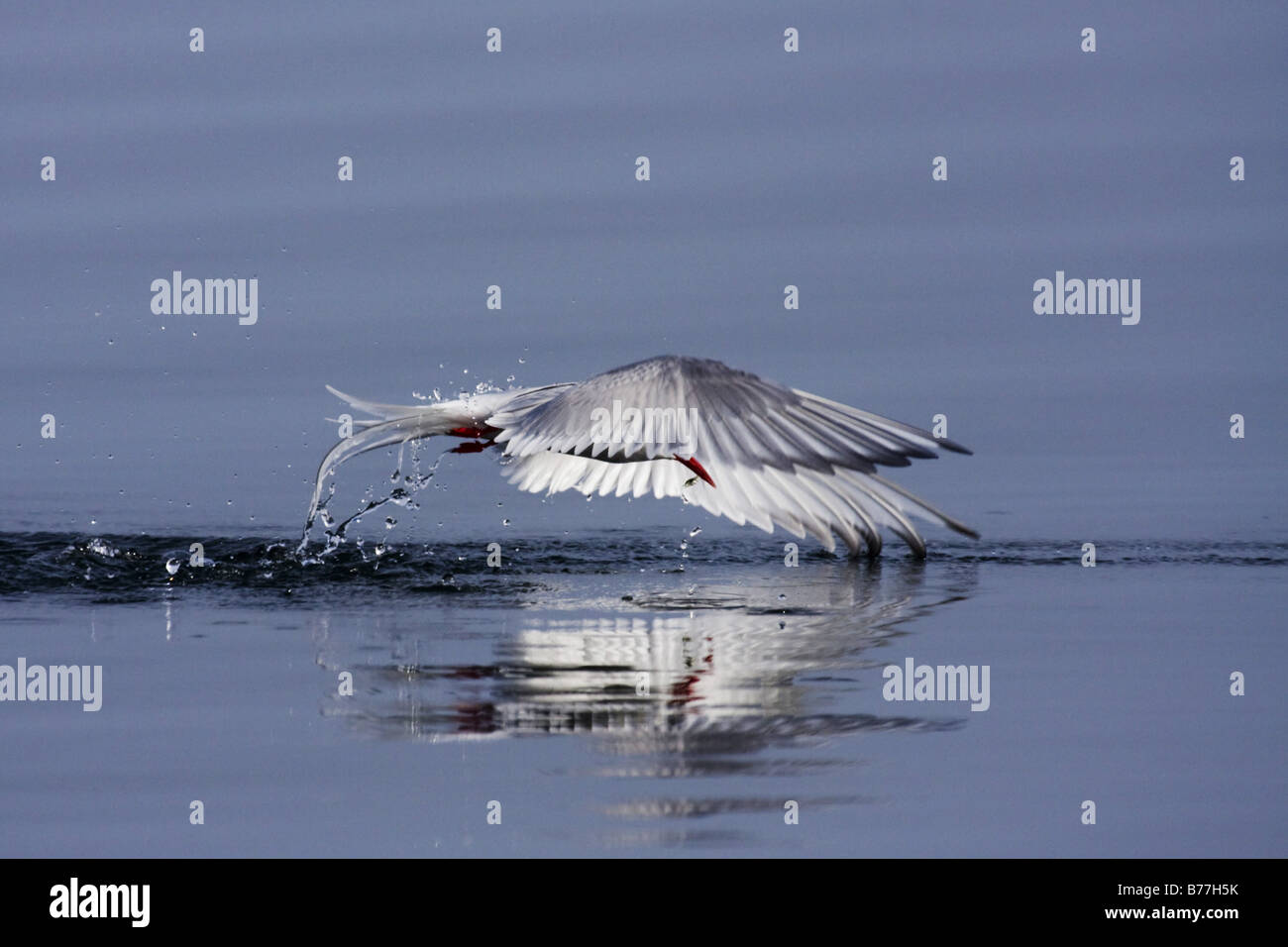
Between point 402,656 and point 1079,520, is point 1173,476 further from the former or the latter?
point 402,656

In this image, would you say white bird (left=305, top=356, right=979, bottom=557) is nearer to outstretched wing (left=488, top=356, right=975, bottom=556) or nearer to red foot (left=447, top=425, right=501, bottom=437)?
outstretched wing (left=488, top=356, right=975, bottom=556)

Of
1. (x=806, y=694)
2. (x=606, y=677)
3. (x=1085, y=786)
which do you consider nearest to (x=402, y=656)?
(x=606, y=677)

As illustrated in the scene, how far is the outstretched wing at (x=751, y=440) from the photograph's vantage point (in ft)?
37.6

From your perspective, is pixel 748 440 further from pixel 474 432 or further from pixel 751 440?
Answer: pixel 474 432

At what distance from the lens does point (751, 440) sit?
11555 millimetres

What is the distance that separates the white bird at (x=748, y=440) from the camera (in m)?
11.4

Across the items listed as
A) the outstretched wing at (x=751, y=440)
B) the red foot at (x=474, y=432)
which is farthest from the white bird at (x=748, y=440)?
the red foot at (x=474, y=432)

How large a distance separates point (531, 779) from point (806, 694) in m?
1.93

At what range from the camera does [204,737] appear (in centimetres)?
877

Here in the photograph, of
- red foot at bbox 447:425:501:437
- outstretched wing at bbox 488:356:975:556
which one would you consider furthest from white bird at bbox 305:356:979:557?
red foot at bbox 447:425:501:437

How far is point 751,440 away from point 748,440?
18 millimetres

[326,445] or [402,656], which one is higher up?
[326,445]

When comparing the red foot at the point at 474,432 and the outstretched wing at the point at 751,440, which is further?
the red foot at the point at 474,432

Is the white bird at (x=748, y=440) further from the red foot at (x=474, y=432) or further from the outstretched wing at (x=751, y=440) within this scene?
the red foot at (x=474, y=432)
